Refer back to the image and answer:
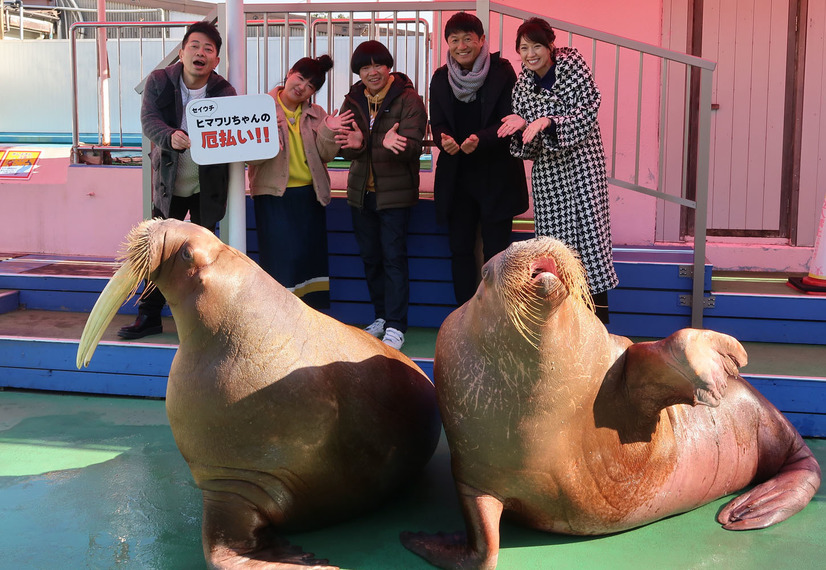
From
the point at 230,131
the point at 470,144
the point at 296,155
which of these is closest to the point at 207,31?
the point at 296,155

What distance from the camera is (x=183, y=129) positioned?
451 centimetres

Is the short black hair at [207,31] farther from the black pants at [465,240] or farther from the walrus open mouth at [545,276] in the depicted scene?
the walrus open mouth at [545,276]

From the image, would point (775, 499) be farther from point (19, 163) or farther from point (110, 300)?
point (19, 163)

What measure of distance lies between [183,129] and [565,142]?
196cm

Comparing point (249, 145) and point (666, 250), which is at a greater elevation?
point (249, 145)

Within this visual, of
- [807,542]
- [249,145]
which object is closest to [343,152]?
[249,145]

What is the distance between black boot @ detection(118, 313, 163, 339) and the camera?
4930 millimetres

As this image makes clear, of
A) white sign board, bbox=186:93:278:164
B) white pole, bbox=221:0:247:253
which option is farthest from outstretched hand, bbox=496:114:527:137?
white pole, bbox=221:0:247:253

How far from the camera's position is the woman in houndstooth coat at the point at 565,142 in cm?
420

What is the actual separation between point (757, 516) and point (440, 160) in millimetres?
2456

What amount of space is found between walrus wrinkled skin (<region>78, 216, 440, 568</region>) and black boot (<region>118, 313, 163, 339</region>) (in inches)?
87.9

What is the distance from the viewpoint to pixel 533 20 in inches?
169

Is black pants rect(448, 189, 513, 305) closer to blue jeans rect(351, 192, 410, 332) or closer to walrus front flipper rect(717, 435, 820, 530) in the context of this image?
blue jeans rect(351, 192, 410, 332)

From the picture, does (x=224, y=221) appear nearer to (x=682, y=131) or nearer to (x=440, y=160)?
(x=440, y=160)
